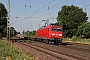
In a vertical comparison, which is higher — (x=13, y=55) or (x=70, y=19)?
(x=70, y=19)

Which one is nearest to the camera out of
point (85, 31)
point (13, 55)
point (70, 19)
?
point (13, 55)

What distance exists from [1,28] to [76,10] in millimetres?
37178

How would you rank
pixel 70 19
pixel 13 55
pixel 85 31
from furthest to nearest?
pixel 70 19 < pixel 85 31 < pixel 13 55

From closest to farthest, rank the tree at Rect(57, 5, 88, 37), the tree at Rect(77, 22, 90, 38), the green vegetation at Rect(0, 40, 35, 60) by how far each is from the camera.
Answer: the green vegetation at Rect(0, 40, 35, 60), the tree at Rect(77, 22, 90, 38), the tree at Rect(57, 5, 88, 37)

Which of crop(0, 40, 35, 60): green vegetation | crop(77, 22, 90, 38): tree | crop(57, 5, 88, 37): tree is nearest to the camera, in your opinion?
crop(0, 40, 35, 60): green vegetation

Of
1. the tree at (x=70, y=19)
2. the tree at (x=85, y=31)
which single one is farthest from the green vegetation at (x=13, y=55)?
the tree at (x=70, y=19)

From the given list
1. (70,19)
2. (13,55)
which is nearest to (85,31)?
(70,19)

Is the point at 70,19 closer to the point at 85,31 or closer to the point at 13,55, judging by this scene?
the point at 85,31

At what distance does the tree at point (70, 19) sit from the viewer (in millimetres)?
94438

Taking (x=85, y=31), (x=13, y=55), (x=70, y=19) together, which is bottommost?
(x=13, y=55)

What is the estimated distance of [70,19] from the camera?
96.2m

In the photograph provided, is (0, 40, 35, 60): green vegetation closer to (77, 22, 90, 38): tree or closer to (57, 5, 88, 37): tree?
(77, 22, 90, 38): tree

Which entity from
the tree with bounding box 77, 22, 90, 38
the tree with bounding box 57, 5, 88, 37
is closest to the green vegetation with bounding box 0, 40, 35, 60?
the tree with bounding box 77, 22, 90, 38

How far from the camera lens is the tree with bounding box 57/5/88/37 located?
94.4m
